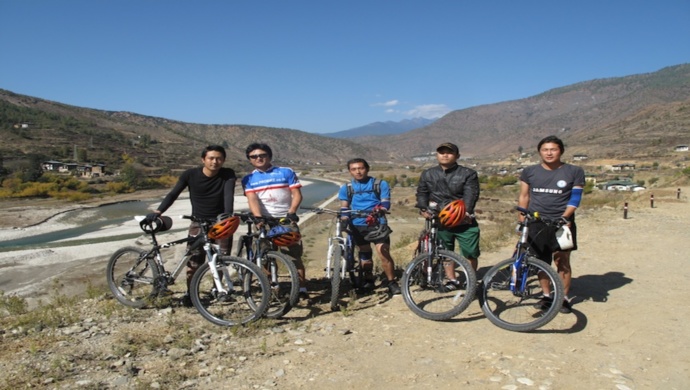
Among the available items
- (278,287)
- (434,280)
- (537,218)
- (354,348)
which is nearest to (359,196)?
(434,280)

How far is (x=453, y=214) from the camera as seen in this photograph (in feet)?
14.5

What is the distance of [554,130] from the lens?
184m

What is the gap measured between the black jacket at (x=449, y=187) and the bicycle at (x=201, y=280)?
82.0 inches

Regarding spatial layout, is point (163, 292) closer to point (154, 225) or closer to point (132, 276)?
point (132, 276)

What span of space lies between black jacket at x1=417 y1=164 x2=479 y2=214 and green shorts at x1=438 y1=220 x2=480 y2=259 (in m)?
0.25

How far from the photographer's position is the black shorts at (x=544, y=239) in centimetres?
425

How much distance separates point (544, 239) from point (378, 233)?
1770 mm

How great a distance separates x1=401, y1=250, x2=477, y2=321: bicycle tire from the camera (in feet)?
14.0

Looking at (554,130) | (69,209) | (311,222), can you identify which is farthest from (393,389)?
(554,130)

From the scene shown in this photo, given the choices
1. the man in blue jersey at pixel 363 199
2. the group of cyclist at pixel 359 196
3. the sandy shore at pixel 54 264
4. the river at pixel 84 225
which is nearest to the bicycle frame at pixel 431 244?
the group of cyclist at pixel 359 196

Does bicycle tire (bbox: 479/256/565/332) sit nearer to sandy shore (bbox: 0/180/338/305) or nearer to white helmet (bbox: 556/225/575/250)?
white helmet (bbox: 556/225/575/250)

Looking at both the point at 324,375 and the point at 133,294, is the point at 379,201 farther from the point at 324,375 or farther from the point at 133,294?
the point at 133,294

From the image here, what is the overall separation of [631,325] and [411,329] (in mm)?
2170

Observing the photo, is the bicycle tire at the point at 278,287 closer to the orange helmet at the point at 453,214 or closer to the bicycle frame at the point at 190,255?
the bicycle frame at the point at 190,255
